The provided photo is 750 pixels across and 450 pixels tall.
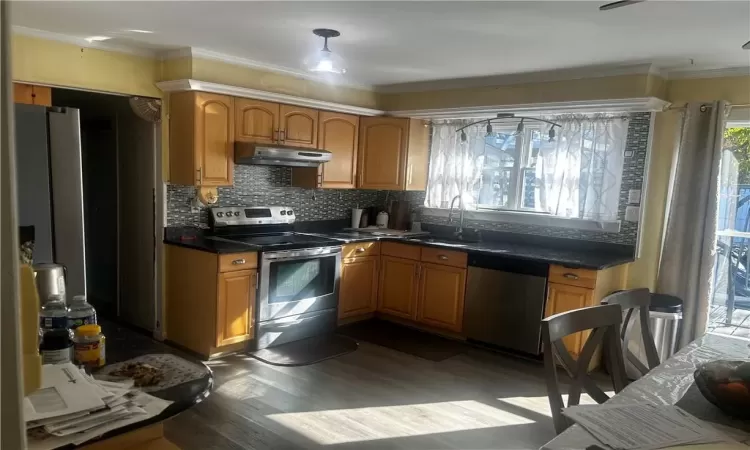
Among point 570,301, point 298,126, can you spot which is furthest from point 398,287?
point 298,126

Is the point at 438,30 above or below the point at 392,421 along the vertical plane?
above

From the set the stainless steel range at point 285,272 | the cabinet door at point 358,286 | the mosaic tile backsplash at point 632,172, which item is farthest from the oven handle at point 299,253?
the mosaic tile backsplash at point 632,172

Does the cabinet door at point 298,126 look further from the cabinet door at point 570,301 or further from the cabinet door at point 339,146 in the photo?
the cabinet door at point 570,301

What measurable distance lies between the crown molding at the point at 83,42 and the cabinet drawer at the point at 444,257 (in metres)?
2.63

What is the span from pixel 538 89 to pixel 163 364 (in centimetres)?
372

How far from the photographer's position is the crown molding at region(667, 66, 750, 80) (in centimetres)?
362

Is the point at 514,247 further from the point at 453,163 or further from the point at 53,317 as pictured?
the point at 53,317

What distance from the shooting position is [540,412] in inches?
129

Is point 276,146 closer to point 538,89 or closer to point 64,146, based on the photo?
point 64,146

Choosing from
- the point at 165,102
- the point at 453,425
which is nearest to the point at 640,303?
the point at 453,425

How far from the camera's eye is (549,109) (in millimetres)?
4285

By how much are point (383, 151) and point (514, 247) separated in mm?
1523

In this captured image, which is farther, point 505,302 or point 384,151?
point 384,151

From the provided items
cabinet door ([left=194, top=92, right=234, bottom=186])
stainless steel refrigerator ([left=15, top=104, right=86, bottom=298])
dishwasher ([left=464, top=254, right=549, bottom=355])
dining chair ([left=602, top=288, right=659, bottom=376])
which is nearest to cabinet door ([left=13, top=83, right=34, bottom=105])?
stainless steel refrigerator ([left=15, top=104, right=86, bottom=298])
